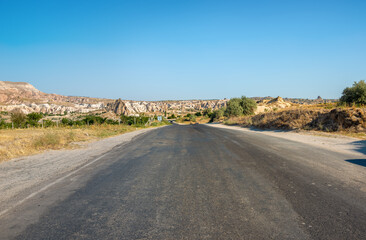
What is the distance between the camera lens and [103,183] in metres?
5.07

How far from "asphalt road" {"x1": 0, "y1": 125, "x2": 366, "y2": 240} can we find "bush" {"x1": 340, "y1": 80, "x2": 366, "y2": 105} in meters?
21.0

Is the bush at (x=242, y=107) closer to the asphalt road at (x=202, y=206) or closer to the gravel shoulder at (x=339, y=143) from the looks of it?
the gravel shoulder at (x=339, y=143)

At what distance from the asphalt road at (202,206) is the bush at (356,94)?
21.0 m

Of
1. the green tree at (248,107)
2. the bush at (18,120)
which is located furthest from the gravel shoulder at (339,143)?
the bush at (18,120)

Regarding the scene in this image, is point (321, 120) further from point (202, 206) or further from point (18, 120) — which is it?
point (18, 120)

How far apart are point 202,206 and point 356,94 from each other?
86.1 ft

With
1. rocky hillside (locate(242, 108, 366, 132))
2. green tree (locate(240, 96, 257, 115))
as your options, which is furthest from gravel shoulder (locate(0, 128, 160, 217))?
green tree (locate(240, 96, 257, 115))

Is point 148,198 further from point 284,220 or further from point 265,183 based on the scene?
point 265,183

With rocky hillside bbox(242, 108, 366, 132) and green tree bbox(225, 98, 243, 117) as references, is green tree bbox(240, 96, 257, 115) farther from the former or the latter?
rocky hillside bbox(242, 108, 366, 132)

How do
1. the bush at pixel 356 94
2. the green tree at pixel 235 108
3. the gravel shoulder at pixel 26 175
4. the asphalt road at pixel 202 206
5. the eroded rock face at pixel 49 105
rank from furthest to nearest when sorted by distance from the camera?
the eroded rock face at pixel 49 105 → the green tree at pixel 235 108 → the bush at pixel 356 94 → the gravel shoulder at pixel 26 175 → the asphalt road at pixel 202 206

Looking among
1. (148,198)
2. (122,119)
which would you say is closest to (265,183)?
(148,198)

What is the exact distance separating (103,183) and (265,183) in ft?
12.2

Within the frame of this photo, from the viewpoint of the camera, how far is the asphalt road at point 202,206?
9.36 ft

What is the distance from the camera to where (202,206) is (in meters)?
3.62
